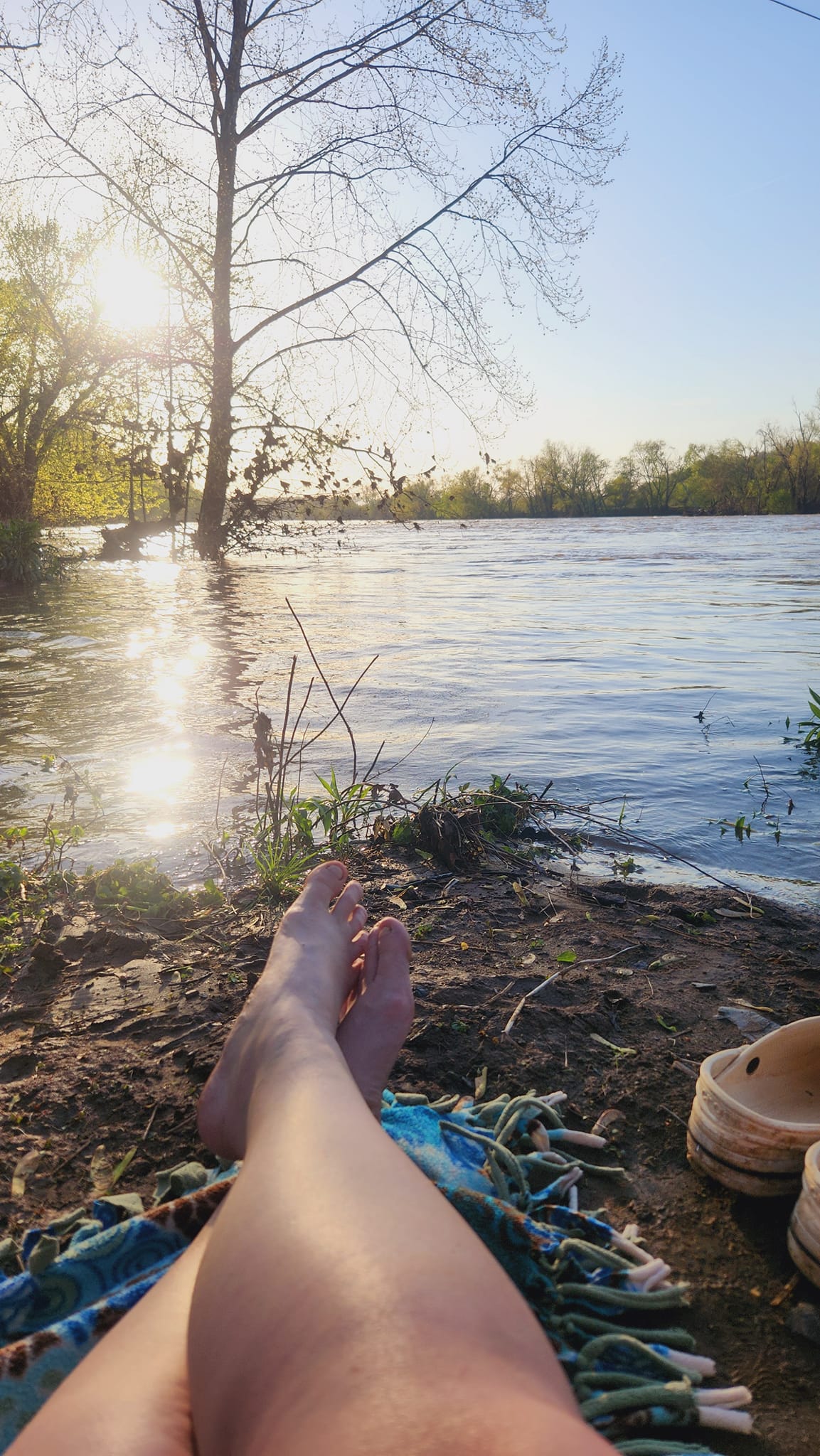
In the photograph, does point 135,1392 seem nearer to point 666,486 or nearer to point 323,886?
point 323,886

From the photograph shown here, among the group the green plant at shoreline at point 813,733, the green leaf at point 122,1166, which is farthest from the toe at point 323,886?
the green plant at shoreline at point 813,733

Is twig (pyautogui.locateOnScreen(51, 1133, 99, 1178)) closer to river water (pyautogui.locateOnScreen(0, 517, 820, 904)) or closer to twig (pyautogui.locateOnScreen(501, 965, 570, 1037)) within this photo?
twig (pyautogui.locateOnScreen(501, 965, 570, 1037))

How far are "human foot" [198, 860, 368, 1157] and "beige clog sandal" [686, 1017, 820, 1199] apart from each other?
2.23ft

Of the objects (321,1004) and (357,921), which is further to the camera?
(357,921)

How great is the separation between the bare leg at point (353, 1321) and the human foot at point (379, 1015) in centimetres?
42

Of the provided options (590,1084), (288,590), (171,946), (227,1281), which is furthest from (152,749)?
(288,590)

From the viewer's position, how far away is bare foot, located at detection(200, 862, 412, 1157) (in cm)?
→ 146

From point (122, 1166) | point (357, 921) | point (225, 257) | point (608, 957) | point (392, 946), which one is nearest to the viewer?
point (122, 1166)

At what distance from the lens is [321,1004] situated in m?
1.68

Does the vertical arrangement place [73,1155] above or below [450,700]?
below

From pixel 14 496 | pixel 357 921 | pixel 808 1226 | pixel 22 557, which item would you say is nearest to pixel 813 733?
pixel 357 921

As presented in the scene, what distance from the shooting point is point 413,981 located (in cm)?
221

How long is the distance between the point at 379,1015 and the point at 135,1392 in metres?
0.87

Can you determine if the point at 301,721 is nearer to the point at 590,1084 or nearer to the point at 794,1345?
the point at 590,1084
